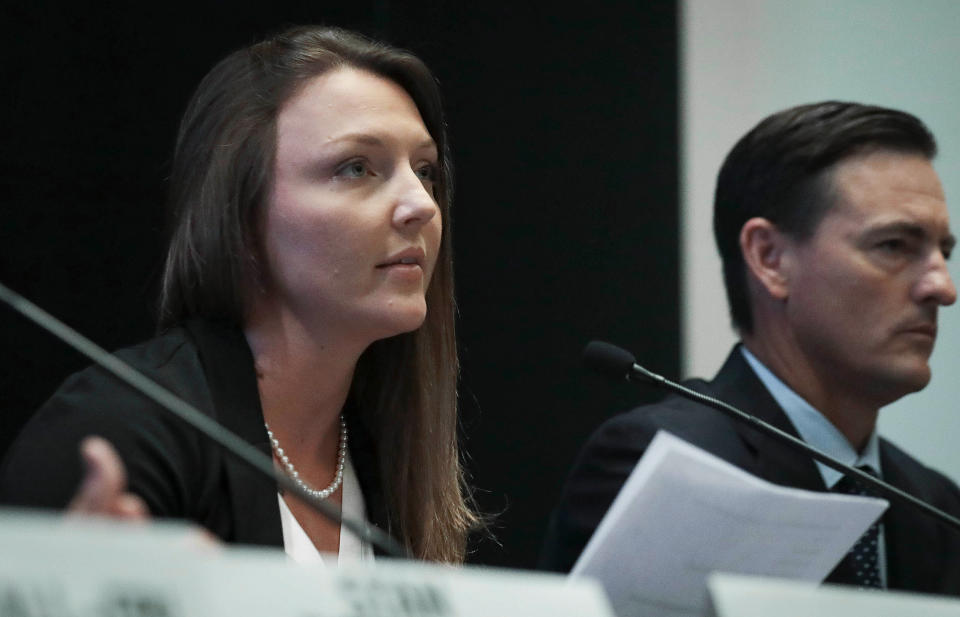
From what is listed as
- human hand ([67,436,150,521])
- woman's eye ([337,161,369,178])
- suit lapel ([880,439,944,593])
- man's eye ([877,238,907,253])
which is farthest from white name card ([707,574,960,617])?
man's eye ([877,238,907,253])

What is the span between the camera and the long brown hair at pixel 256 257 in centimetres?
161

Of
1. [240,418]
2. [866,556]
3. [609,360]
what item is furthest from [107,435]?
[866,556]

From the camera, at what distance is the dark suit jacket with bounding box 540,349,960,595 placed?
1941 millimetres

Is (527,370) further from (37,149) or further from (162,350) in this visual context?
(162,350)

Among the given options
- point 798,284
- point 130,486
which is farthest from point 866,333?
point 130,486

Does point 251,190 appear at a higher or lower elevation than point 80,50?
lower

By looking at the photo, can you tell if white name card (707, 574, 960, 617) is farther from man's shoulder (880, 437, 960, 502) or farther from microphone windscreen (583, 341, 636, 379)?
man's shoulder (880, 437, 960, 502)

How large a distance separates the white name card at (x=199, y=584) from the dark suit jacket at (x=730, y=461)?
1146mm

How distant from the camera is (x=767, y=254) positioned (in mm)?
2219

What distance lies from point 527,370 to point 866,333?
0.95 metres

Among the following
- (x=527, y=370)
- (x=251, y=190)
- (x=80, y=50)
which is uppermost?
(x=80, y=50)

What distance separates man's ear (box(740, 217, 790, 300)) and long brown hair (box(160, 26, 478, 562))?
0.67 metres

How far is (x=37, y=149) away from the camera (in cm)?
219

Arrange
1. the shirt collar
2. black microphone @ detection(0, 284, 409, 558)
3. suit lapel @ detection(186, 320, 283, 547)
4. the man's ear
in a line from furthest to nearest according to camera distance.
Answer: the man's ear → the shirt collar → suit lapel @ detection(186, 320, 283, 547) → black microphone @ detection(0, 284, 409, 558)
